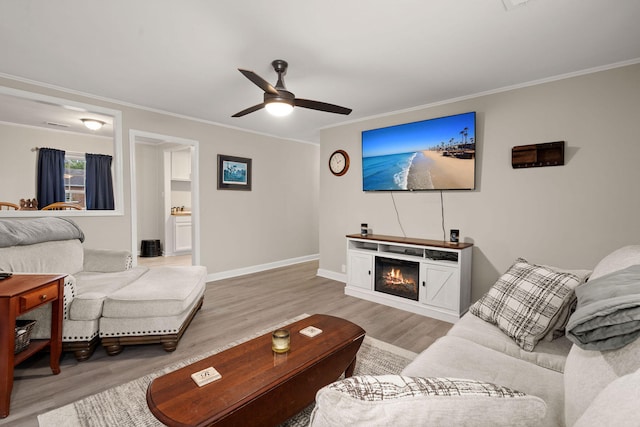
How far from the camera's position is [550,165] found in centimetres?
300

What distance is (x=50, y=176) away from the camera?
19.0 ft

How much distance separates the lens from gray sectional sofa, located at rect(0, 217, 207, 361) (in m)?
2.30

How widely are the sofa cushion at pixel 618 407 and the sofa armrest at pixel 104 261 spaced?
12.0 feet

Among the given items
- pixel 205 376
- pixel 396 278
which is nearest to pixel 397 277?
pixel 396 278

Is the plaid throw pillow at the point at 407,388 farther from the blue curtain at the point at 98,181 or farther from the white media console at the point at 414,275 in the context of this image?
the blue curtain at the point at 98,181

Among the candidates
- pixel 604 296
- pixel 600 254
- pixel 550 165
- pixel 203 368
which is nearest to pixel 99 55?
pixel 203 368

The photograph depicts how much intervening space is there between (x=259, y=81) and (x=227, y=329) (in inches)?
88.9

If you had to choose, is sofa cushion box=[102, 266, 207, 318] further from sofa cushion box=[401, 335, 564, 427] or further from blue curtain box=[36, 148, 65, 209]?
blue curtain box=[36, 148, 65, 209]

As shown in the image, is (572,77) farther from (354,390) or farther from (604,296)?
(354,390)

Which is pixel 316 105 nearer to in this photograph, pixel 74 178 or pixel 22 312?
pixel 22 312

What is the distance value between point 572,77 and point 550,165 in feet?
2.78

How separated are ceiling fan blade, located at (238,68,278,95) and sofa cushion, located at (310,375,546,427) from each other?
2089 mm

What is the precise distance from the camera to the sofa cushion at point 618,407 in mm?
552

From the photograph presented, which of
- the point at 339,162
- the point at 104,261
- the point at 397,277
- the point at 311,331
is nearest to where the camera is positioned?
the point at 311,331
